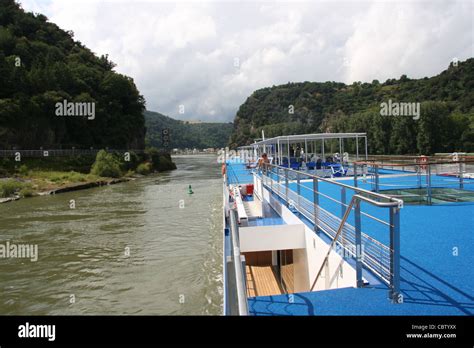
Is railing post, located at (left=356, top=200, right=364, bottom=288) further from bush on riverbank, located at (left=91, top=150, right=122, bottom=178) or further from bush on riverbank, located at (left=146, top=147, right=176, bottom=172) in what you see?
bush on riverbank, located at (left=146, top=147, right=176, bottom=172)

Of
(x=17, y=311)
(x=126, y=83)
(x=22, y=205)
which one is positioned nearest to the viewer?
(x=17, y=311)

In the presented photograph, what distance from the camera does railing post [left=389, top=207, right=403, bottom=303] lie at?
3.34 m

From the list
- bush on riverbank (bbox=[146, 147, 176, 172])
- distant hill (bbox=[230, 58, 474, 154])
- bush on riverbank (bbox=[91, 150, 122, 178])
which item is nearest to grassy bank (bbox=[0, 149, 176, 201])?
bush on riverbank (bbox=[91, 150, 122, 178])

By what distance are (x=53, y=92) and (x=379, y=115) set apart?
5196 cm

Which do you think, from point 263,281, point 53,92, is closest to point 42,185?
point 53,92

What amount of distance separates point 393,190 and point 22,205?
87.9 feet

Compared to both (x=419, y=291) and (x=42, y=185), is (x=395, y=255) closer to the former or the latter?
(x=419, y=291)

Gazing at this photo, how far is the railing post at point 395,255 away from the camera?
132 inches

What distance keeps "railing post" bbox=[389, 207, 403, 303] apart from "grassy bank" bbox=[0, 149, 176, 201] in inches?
1288

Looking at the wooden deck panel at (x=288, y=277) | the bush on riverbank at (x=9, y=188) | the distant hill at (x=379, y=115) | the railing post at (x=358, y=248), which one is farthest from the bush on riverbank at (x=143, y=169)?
the railing post at (x=358, y=248)

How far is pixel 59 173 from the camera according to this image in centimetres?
4334
